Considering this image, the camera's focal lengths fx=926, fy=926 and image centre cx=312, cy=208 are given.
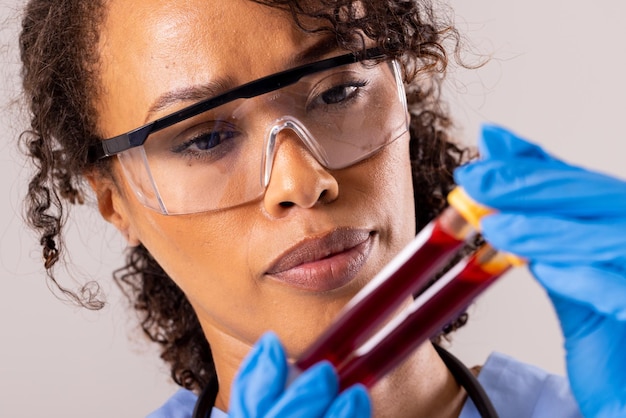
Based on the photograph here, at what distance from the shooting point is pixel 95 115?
170 centimetres

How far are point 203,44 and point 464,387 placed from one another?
2.75 feet

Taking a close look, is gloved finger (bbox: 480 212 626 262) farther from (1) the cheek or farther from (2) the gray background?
(2) the gray background

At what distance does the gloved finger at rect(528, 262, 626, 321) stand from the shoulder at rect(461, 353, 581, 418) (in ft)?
2.26

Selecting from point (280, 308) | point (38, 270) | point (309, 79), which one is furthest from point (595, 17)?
point (38, 270)

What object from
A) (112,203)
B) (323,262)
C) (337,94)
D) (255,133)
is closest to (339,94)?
(337,94)

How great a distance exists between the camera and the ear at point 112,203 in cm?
180

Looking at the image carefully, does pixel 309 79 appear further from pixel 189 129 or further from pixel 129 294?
pixel 129 294

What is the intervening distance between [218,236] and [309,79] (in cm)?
30

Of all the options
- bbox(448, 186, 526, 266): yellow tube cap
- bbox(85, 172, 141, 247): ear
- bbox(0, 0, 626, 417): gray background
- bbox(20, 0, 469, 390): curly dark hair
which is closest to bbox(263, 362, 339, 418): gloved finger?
bbox(448, 186, 526, 266): yellow tube cap

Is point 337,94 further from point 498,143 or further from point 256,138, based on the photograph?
point 498,143

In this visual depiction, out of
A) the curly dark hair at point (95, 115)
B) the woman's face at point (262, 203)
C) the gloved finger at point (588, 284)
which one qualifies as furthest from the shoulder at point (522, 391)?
the gloved finger at point (588, 284)

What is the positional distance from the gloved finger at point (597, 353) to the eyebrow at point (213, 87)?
55 centimetres

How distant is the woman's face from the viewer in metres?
1.47

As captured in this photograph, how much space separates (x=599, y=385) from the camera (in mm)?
1268
